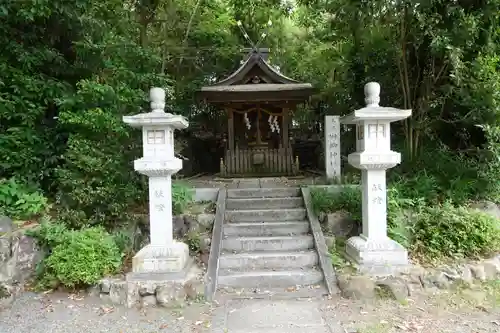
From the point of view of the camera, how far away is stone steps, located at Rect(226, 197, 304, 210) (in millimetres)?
7527

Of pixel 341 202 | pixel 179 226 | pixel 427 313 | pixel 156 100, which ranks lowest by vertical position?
pixel 427 313

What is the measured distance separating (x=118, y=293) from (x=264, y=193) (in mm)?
3721

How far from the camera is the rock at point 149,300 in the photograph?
202 inches

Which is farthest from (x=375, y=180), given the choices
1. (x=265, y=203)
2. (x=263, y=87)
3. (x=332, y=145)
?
(x=263, y=87)

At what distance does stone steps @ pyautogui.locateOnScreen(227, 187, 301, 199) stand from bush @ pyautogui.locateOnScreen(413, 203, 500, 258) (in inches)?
102

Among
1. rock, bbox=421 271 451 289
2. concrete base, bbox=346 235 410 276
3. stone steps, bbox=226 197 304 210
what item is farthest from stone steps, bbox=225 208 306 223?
rock, bbox=421 271 451 289

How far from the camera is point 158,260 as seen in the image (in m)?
5.49

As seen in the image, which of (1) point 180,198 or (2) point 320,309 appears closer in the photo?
(2) point 320,309

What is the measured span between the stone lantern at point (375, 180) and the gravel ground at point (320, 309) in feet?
2.14

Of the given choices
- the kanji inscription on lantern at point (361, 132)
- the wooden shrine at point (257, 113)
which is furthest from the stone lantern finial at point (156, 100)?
the wooden shrine at point (257, 113)

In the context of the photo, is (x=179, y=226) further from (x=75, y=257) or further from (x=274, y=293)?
(x=274, y=293)

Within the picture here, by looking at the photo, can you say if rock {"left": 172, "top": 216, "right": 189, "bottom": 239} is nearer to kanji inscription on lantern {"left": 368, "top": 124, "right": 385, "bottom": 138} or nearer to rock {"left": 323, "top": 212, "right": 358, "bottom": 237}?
rock {"left": 323, "top": 212, "right": 358, "bottom": 237}

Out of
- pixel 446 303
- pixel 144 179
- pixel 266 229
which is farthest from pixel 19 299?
pixel 446 303

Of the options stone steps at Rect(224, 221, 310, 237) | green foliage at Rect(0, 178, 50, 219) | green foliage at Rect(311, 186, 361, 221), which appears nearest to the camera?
green foliage at Rect(0, 178, 50, 219)
